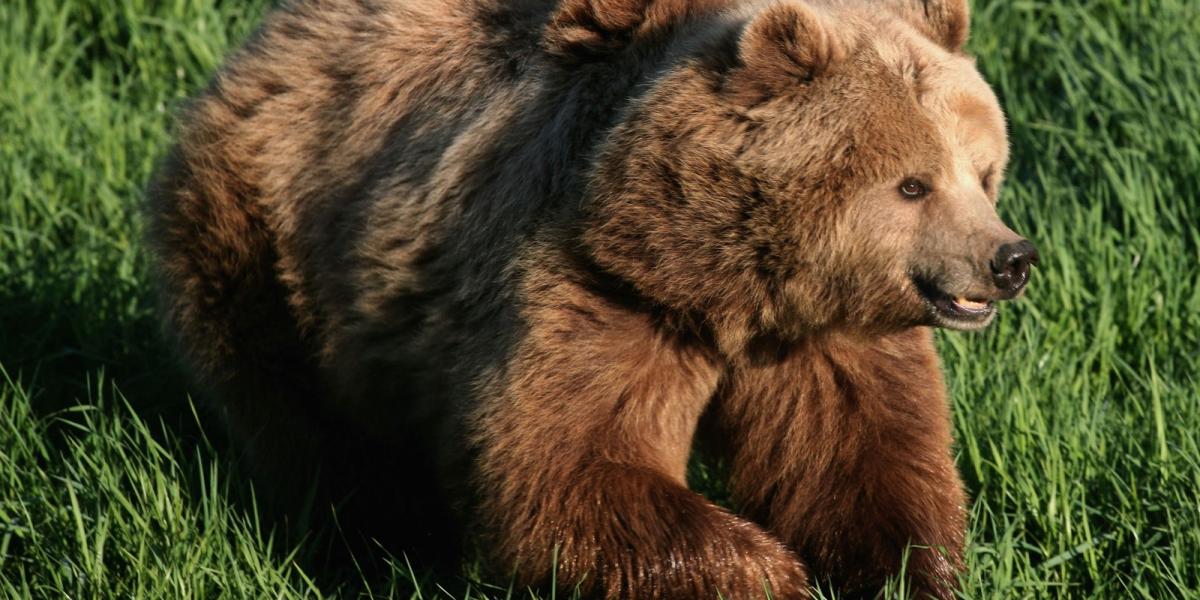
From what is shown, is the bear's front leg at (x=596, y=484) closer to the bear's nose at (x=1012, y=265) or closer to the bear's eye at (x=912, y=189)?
the bear's eye at (x=912, y=189)

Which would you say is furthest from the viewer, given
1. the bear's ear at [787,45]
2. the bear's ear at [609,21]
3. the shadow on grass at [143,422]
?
the shadow on grass at [143,422]

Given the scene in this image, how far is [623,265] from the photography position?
4.31m

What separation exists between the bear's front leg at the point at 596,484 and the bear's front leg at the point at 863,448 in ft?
1.12

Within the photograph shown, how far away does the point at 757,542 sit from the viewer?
14.6 ft

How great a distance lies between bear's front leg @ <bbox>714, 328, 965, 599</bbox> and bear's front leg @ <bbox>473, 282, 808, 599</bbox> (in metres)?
0.34

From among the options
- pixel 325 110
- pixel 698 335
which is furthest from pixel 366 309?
pixel 698 335

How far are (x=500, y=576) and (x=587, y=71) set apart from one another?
1.42 m

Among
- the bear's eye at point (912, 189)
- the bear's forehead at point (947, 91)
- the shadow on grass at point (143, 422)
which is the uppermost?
the bear's forehead at point (947, 91)

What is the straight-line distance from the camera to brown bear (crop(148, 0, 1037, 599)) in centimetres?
424

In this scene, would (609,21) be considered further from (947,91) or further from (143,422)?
(143,422)

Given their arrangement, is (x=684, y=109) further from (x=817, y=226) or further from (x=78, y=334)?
(x=78, y=334)

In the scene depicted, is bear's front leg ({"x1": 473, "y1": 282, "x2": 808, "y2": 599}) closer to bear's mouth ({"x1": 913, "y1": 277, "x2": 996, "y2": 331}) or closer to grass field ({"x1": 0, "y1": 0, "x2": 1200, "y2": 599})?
grass field ({"x1": 0, "y1": 0, "x2": 1200, "y2": 599})

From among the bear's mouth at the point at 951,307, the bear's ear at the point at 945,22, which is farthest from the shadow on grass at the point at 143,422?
the bear's ear at the point at 945,22

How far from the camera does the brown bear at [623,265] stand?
167 inches
